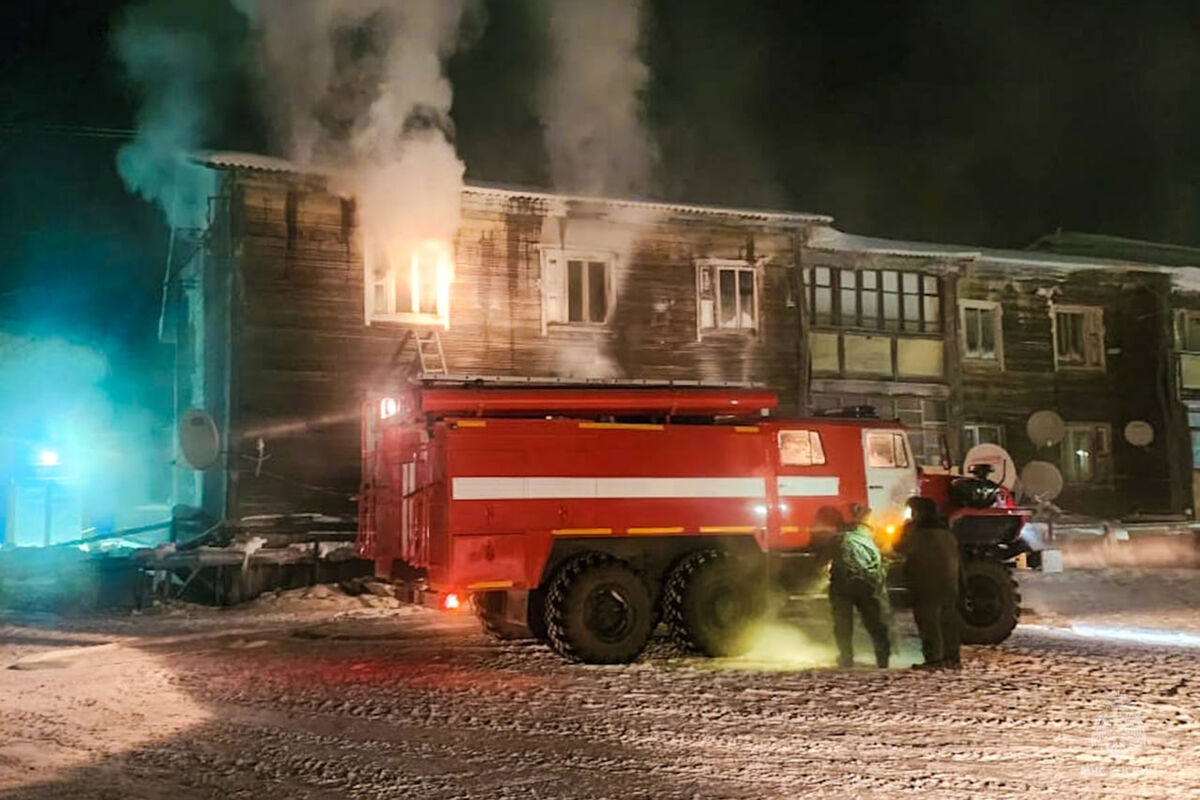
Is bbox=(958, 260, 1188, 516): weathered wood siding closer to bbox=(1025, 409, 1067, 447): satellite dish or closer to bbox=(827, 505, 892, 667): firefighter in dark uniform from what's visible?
bbox=(1025, 409, 1067, 447): satellite dish

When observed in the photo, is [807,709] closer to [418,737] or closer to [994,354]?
[418,737]

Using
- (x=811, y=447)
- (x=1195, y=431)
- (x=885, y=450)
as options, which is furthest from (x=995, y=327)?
(x=811, y=447)

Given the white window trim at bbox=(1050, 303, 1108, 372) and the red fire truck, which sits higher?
the white window trim at bbox=(1050, 303, 1108, 372)

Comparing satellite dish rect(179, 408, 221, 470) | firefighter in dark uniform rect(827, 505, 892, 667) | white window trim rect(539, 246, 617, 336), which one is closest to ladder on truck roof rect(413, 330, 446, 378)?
white window trim rect(539, 246, 617, 336)

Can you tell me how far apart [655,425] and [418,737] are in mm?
4806

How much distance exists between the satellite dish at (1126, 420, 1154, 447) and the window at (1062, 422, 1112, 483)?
1.60ft

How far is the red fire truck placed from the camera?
10.4 metres

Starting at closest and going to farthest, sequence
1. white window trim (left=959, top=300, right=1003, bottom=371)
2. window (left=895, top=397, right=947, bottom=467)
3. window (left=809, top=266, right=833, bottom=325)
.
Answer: window (left=809, top=266, right=833, bottom=325) → window (left=895, top=397, right=947, bottom=467) → white window trim (left=959, top=300, right=1003, bottom=371)

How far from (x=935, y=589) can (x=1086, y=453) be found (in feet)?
57.5

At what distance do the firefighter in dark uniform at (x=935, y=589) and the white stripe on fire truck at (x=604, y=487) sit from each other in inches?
72.3

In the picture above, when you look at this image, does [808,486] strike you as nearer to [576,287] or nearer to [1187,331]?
[576,287]

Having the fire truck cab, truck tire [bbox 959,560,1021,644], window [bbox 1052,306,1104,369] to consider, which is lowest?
truck tire [bbox 959,560,1021,644]

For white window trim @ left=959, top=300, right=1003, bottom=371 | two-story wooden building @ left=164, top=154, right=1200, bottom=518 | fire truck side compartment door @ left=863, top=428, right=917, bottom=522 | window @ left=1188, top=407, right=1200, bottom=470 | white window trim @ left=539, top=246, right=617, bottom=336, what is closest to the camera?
fire truck side compartment door @ left=863, top=428, right=917, bottom=522

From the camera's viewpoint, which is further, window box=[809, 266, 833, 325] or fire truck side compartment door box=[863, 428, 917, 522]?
window box=[809, 266, 833, 325]
